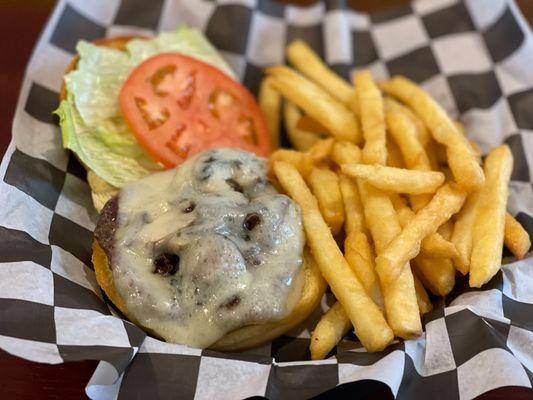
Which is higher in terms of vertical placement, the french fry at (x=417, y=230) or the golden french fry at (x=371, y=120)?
the golden french fry at (x=371, y=120)

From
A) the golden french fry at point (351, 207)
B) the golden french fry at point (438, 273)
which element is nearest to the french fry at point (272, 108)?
the golden french fry at point (351, 207)

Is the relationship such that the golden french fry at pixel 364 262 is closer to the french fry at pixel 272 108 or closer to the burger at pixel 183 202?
the burger at pixel 183 202

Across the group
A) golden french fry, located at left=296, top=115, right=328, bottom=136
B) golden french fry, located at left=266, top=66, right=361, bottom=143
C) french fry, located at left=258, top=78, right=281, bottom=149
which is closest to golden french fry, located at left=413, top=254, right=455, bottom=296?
golden french fry, located at left=266, top=66, right=361, bottom=143

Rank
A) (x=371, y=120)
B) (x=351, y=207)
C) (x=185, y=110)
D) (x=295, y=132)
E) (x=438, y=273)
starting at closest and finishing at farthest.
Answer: (x=438, y=273) → (x=351, y=207) → (x=371, y=120) → (x=185, y=110) → (x=295, y=132)

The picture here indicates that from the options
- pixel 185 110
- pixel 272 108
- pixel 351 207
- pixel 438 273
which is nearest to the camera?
pixel 438 273

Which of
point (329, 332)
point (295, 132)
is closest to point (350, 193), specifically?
point (329, 332)

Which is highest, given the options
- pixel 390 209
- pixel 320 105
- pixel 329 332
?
pixel 320 105

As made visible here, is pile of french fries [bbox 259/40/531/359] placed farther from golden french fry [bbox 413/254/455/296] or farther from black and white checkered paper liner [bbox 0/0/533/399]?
black and white checkered paper liner [bbox 0/0/533/399]

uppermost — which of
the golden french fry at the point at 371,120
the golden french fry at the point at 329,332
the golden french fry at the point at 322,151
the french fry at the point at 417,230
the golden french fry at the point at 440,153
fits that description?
the golden french fry at the point at 371,120

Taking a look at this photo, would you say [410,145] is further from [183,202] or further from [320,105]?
[183,202]
